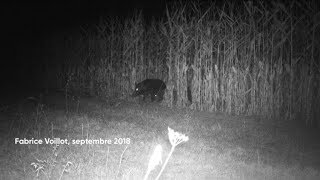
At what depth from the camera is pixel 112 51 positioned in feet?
43.8

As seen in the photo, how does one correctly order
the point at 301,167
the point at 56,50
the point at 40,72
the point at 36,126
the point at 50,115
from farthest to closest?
the point at 40,72
the point at 56,50
the point at 50,115
the point at 36,126
the point at 301,167

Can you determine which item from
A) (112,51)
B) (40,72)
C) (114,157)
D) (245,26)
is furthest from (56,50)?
(114,157)

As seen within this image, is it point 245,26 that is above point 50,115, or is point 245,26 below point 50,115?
above

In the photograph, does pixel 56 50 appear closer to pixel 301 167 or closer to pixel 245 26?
pixel 245 26

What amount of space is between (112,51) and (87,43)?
2.00 metres

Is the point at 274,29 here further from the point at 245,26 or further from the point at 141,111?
the point at 141,111

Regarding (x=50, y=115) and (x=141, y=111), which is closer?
(x=50, y=115)

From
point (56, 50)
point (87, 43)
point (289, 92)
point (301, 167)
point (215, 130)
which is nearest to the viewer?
point (301, 167)

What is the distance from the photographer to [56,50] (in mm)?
17531

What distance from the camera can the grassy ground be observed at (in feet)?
17.0

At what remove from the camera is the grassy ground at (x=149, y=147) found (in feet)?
17.0

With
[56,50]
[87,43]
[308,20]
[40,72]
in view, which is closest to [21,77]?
[40,72]

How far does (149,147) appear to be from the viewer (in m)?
6.46

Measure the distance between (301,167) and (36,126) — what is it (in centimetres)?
443
